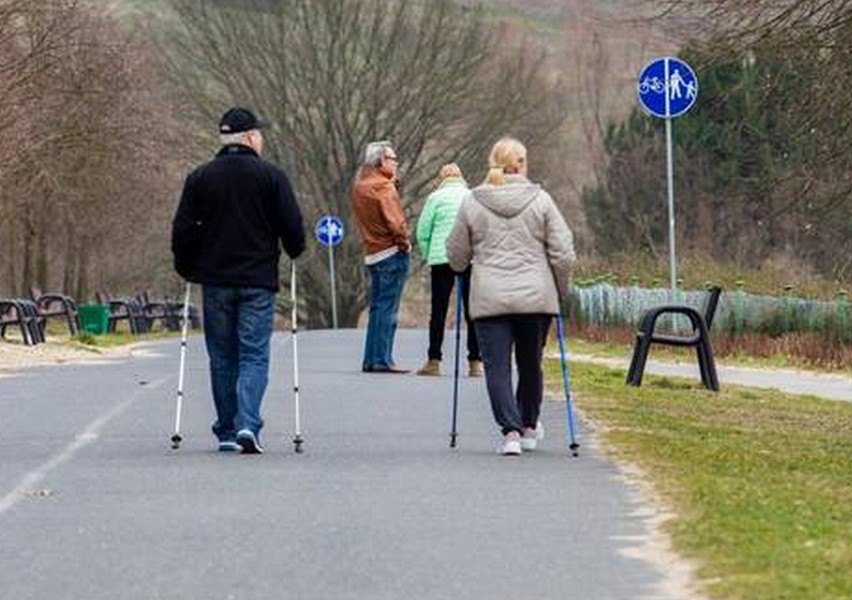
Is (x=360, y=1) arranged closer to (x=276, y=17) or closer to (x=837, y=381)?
(x=276, y=17)

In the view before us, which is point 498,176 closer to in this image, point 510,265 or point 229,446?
point 510,265

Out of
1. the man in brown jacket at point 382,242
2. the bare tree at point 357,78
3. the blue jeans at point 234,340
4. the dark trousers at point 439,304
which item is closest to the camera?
the blue jeans at point 234,340

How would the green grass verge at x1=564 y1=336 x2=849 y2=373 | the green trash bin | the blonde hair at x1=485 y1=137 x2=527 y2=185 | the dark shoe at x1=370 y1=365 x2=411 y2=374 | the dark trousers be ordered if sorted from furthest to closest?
1. the green trash bin
2. the green grass verge at x1=564 y1=336 x2=849 y2=373
3. the dark shoe at x1=370 y1=365 x2=411 y2=374
4. the dark trousers
5. the blonde hair at x1=485 y1=137 x2=527 y2=185

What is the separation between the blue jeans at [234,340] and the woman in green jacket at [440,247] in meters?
5.80

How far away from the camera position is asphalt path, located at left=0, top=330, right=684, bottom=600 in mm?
9023

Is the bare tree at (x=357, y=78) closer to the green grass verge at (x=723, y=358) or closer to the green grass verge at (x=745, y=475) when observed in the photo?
the green grass verge at (x=723, y=358)

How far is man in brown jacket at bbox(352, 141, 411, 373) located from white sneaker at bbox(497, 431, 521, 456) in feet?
25.2

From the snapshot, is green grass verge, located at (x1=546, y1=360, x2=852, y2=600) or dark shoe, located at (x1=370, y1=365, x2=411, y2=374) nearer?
green grass verge, located at (x1=546, y1=360, x2=852, y2=600)

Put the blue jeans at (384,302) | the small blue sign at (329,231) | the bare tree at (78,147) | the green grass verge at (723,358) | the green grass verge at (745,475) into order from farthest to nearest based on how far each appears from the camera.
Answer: the small blue sign at (329,231)
the bare tree at (78,147)
the green grass verge at (723,358)
the blue jeans at (384,302)
the green grass verge at (745,475)

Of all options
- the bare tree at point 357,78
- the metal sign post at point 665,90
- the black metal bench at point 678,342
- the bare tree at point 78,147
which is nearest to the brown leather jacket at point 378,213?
the black metal bench at point 678,342

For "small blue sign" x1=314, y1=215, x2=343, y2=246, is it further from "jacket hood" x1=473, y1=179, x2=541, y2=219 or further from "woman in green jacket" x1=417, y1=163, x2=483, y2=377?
"jacket hood" x1=473, y1=179, x2=541, y2=219

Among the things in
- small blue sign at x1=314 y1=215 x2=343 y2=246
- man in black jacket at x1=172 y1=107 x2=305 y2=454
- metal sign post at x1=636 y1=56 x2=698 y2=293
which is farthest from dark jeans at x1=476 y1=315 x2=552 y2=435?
small blue sign at x1=314 y1=215 x2=343 y2=246

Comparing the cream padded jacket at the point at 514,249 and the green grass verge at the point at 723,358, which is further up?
the cream padded jacket at the point at 514,249

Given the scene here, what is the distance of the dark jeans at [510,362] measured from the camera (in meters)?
14.0
